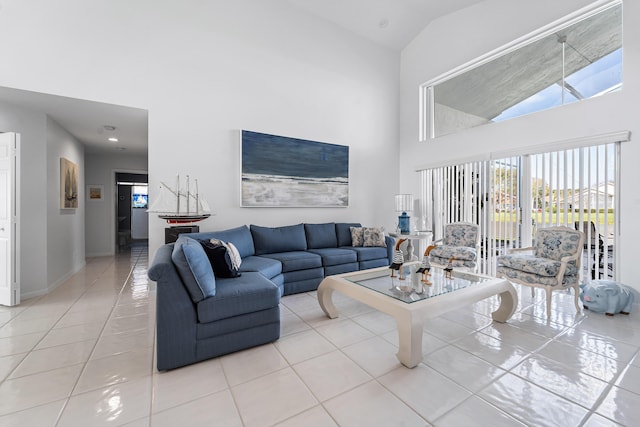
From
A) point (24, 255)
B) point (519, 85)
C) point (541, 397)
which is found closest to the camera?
point (541, 397)

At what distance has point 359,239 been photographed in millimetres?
4539

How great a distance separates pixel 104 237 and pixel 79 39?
14.8 feet

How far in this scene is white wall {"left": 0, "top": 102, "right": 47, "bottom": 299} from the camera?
327 cm

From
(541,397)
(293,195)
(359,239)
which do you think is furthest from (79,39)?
(541,397)

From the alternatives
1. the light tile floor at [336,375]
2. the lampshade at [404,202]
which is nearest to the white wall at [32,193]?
the light tile floor at [336,375]

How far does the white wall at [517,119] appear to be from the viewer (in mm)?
3037

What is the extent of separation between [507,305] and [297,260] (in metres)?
2.27

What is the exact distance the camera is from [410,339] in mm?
1808

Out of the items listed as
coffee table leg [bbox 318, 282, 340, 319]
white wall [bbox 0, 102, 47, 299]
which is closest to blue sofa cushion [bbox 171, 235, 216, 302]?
coffee table leg [bbox 318, 282, 340, 319]

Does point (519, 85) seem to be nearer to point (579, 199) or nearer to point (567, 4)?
point (567, 4)

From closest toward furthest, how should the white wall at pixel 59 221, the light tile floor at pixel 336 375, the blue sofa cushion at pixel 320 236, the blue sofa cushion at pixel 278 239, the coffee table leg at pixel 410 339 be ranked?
the light tile floor at pixel 336 375, the coffee table leg at pixel 410 339, the white wall at pixel 59 221, the blue sofa cushion at pixel 278 239, the blue sofa cushion at pixel 320 236

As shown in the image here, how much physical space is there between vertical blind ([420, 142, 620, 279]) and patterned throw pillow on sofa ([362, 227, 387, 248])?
1.45 meters

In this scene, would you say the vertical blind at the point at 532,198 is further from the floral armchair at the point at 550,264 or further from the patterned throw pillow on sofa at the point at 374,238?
the patterned throw pillow on sofa at the point at 374,238

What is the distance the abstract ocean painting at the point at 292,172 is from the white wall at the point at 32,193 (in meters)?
2.44
